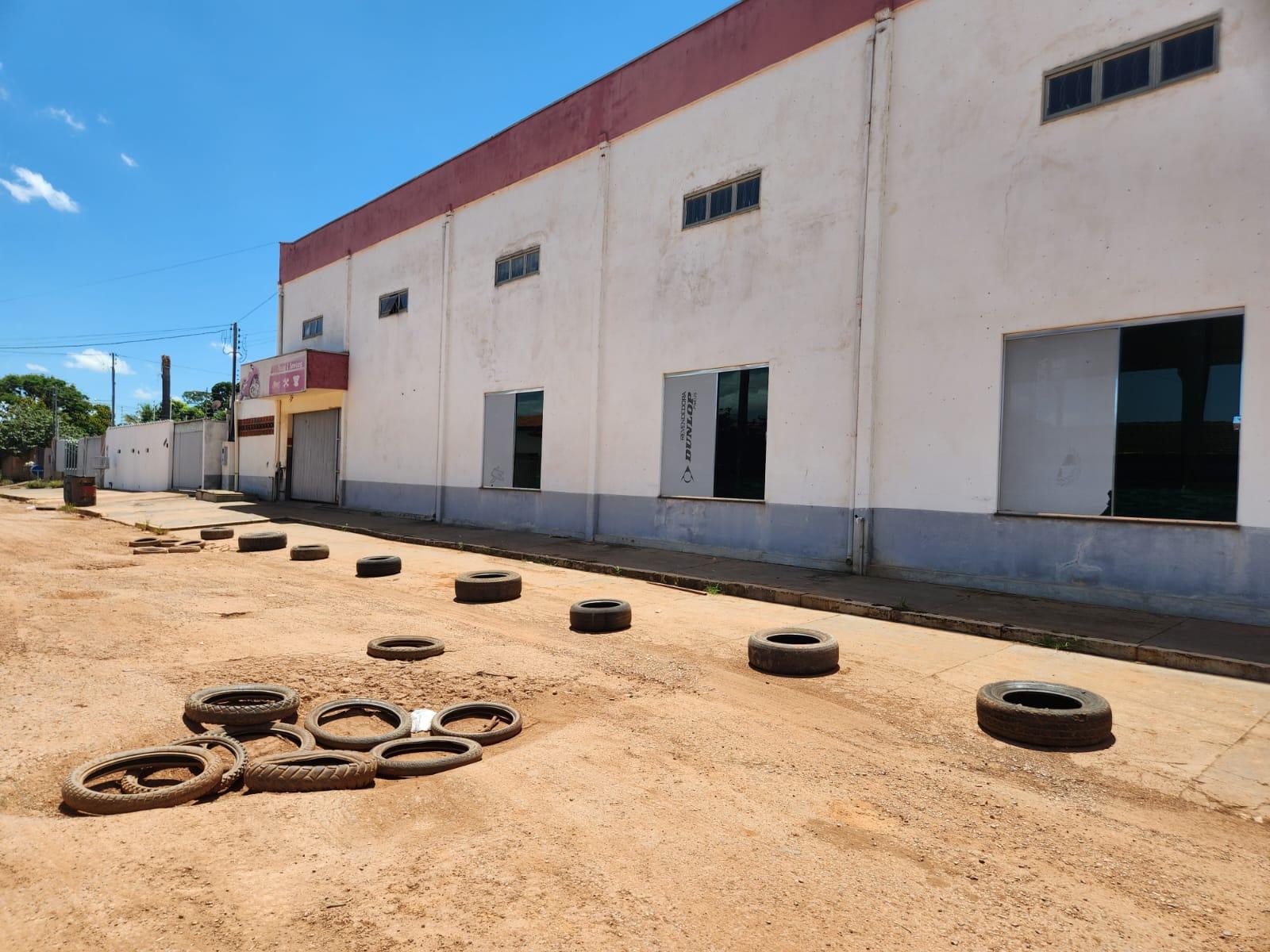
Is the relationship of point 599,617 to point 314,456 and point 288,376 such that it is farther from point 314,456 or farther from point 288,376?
point 314,456

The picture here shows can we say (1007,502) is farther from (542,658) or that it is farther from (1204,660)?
(542,658)

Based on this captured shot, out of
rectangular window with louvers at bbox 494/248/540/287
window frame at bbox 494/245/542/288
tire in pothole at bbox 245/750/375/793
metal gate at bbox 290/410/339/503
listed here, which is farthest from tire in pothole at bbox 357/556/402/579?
metal gate at bbox 290/410/339/503

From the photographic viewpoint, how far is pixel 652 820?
11.3 feet

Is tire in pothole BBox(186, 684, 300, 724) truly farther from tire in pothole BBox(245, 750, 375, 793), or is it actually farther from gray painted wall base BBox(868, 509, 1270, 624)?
gray painted wall base BBox(868, 509, 1270, 624)

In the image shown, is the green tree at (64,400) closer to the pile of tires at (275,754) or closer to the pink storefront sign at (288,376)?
the pink storefront sign at (288,376)

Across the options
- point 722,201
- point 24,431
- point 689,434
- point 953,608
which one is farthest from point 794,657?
point 24,431

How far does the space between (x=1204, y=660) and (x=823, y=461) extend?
19.6 feet

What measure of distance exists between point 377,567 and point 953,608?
27.7ft

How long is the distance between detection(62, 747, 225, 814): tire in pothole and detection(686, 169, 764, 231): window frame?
12.1m

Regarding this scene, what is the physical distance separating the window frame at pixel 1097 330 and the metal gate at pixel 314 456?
21.6 m

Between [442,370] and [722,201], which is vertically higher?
[722,201]

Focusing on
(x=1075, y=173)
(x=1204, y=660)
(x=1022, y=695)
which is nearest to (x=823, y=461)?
(x=1075, y=173)

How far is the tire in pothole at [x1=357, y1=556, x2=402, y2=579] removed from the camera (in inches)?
444

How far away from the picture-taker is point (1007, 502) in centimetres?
993
